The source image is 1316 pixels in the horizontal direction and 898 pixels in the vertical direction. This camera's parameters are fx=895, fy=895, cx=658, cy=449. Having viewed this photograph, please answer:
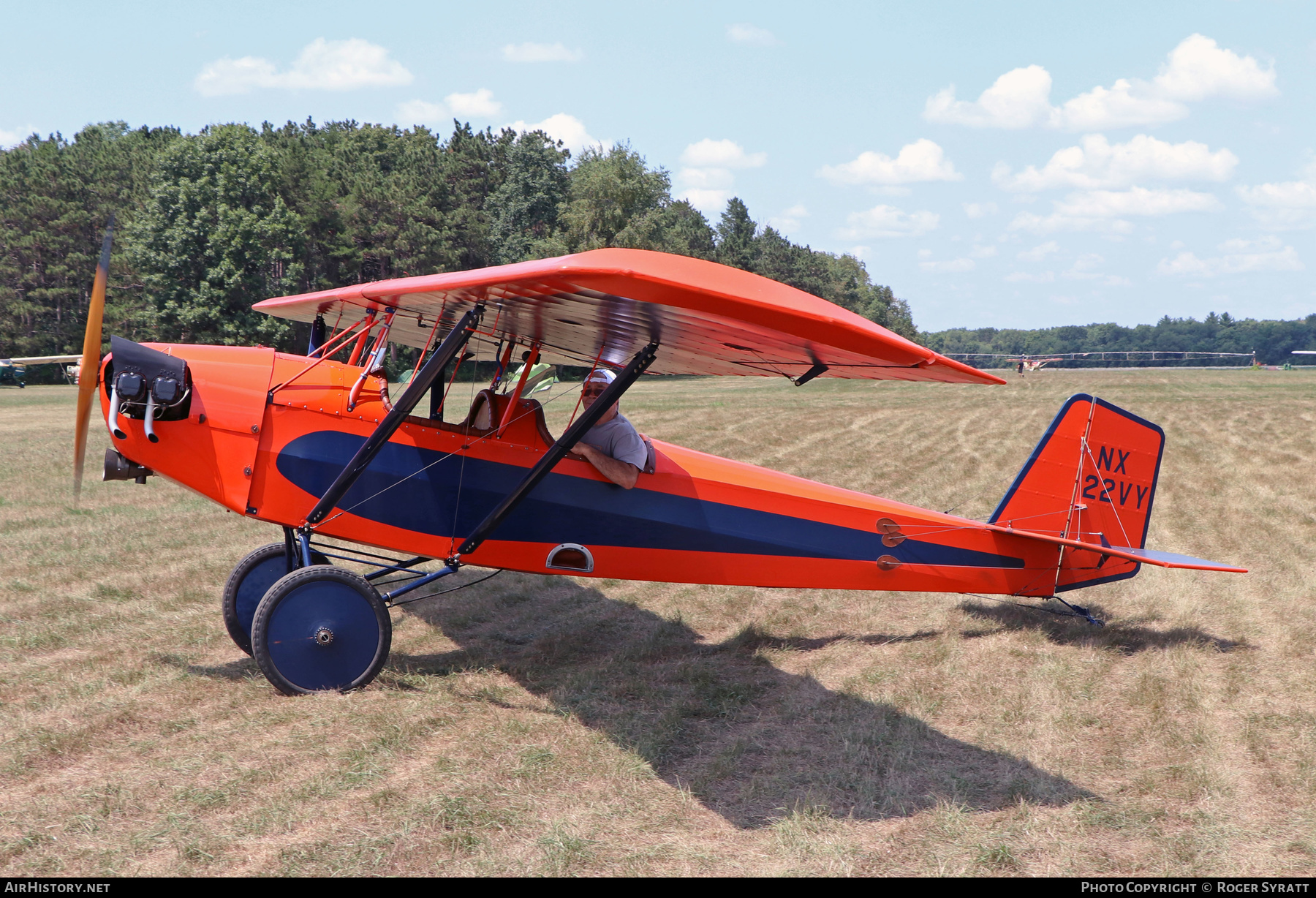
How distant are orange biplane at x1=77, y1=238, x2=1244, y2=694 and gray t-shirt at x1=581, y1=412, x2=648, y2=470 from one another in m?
0.18

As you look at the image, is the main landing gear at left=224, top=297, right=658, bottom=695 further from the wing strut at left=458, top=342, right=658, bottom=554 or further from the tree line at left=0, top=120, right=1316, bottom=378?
the tree line at left=0, top=120, right=1316, bottom=378

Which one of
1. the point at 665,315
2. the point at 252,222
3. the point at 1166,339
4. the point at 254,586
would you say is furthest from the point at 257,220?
the point at 1166,339

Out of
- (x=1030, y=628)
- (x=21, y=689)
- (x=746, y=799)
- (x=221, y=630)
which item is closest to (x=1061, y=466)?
(x=1030, y=628)

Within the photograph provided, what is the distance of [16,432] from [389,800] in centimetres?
2061

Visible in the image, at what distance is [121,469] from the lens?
5.44m

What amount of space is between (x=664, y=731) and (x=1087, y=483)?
3.95 m

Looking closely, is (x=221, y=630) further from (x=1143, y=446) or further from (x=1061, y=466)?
(x=1143, y=446)

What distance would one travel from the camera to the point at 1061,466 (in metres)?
6.89

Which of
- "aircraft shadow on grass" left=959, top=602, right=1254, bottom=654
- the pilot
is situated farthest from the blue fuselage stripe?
"aircraft shadow on grass" left=959, top=602, right=1254, bottom=654

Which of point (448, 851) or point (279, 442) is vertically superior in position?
point (279, 442)

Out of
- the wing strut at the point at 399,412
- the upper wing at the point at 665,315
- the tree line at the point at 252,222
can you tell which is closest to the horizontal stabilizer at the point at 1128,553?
the upper wing at the point at 665,315

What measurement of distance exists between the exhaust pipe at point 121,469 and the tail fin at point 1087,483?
6.01 m

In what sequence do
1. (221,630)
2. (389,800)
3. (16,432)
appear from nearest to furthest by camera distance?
(389,800), (221,630), (16,432)

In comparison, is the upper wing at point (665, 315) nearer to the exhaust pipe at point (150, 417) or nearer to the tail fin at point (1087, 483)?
the exhaust pipe at point (150, 417)
